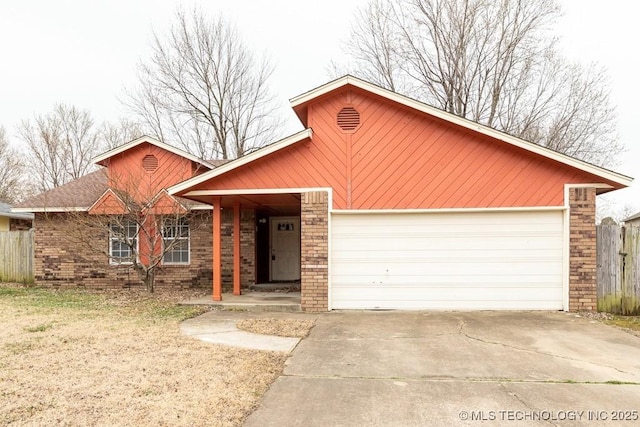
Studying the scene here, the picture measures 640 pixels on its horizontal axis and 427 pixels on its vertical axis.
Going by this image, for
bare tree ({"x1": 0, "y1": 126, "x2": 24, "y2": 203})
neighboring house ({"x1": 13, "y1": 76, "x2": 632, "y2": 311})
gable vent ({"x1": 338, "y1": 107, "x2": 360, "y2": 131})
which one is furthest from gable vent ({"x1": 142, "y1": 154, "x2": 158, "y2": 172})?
bare tree ({"x1": 0, "y1": 126, "x2": 24, "y2": 203})

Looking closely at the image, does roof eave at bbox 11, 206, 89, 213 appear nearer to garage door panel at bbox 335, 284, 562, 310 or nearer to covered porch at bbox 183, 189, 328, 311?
covered porch at bbox 183, 189, 328, 311

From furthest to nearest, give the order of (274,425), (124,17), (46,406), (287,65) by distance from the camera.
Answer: (287,65), (124,17), (46,406), (274,425)

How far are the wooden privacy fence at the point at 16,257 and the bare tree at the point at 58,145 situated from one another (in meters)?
19.4

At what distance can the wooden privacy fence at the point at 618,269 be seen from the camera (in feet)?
30.7

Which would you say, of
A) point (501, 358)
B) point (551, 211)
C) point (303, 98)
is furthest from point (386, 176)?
point (501, 358)

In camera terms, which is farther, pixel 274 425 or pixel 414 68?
pixel 414 68

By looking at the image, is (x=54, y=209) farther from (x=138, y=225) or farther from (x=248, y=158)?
(x=248, y=158)

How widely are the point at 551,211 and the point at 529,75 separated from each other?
49.5ft

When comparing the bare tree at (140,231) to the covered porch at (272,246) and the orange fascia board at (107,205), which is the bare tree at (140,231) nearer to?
the orange fascia board at (107,205)

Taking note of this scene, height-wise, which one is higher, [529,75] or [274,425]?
[529,75]

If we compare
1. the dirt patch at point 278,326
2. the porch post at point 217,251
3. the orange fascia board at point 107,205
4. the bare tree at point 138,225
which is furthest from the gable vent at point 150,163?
the dirt patch at point 278,326

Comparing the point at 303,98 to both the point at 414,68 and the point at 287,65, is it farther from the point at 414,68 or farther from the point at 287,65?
the point at 287,65

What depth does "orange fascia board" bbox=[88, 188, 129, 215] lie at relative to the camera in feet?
42.4

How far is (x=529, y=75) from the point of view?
71.6 ft
